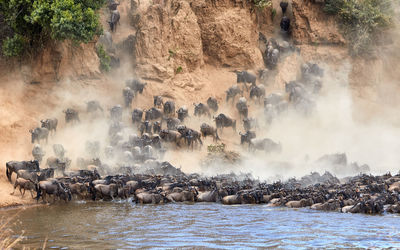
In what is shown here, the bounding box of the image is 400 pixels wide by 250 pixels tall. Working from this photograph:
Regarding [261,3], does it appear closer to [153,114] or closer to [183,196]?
[153,114]

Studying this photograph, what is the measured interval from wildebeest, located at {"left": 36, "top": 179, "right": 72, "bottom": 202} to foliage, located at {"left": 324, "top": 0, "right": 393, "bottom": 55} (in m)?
29.2

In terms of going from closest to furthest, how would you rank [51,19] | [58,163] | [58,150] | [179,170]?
1. [58,163]
2. [179,170]
3. [58,150]
4. [51,19]

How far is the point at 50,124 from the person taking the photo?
1203 inches

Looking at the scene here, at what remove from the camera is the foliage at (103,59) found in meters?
36.0

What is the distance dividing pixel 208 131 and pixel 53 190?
573 inches

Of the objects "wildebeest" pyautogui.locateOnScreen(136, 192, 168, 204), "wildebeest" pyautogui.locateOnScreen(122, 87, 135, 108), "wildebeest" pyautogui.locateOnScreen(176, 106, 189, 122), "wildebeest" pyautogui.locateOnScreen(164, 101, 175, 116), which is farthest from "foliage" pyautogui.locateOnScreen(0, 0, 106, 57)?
"wildebeest" pyautogui.locateOnScreen(136, 192, 168, 204)

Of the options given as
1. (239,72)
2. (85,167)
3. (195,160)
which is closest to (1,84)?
(85,167)

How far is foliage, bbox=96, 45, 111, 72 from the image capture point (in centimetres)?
3603

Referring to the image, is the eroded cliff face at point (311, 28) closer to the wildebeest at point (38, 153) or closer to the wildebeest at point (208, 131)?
the wildebeest at point (208, 131)

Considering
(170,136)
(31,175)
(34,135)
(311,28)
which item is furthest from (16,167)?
(311,28)

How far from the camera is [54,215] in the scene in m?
18.6

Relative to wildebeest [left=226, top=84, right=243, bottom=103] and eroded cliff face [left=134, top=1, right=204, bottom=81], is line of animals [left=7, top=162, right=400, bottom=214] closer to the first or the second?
wildebeest [left=226, top=84, right=243, bottom=103]

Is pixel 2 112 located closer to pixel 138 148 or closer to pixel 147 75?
A: pixel 138 148

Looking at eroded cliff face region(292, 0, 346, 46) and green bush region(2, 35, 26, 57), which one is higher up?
eroded cliff face region(292, 0, 346, 46)
